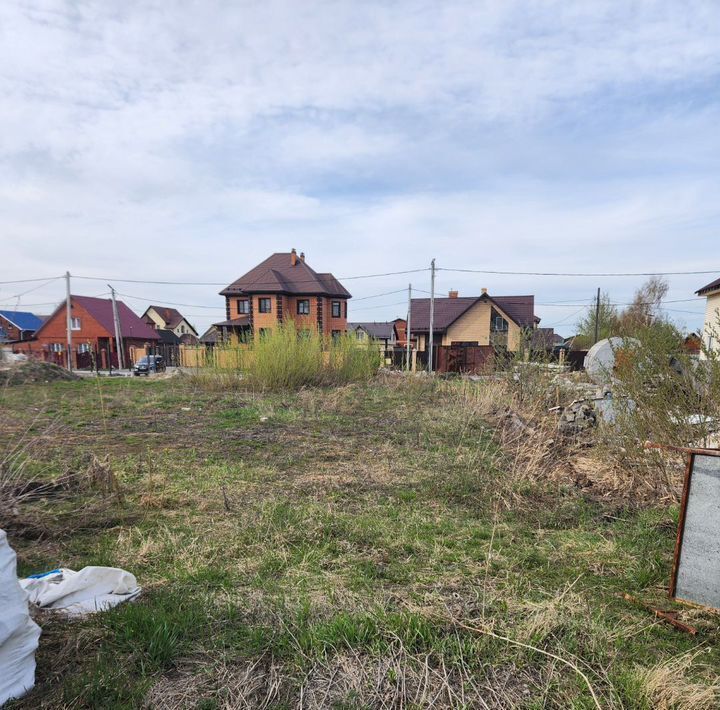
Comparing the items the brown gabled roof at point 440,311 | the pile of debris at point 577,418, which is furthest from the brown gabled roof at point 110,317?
the pile of debris at point 577,418

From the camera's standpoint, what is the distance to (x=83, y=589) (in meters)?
2.26

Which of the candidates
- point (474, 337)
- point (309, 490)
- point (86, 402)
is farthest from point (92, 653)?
point (474, 337)

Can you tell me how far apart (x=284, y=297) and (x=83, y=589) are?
28913 mm

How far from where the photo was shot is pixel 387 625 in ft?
6.73

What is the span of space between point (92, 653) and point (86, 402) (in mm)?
9783

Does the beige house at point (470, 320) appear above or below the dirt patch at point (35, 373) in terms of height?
above

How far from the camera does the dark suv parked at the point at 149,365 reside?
23.9m

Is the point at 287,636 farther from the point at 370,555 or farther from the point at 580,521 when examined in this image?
the point at 580,521

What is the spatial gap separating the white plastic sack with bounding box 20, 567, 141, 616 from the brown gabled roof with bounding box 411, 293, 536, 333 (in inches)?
1260

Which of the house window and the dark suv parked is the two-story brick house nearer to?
the dark suv parked

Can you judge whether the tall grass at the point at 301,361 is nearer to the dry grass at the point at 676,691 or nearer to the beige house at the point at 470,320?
the dry grass at the point at 676,691

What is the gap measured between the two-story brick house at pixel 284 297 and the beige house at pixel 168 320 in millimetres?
28444

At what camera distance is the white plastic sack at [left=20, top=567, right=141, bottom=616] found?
2195mm

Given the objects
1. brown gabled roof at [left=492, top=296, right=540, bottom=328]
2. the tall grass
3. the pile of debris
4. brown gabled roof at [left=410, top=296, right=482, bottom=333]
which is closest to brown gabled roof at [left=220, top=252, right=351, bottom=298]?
brown gabled roof at [left=410, top=296, right=482, bottom=333]
